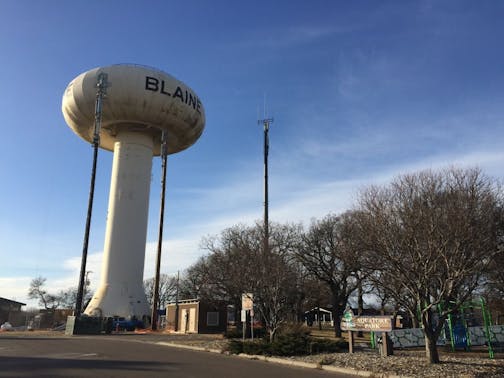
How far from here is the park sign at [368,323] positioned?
15367 millimetres

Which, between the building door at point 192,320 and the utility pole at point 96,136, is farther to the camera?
the building door at point 192,320

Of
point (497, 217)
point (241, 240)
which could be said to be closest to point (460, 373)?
point (497, 217)

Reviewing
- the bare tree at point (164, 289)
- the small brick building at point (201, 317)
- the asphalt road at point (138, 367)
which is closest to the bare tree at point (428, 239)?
the asphalt road at point (138, 367)

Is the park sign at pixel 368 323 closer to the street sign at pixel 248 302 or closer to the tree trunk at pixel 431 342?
the tree trunk at pixel 431 342

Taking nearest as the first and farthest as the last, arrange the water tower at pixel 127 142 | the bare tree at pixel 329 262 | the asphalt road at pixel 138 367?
the asphalt road at pixel 138 367 < the bare tree at pixel 329 262 < the water tower at pixel 127 142

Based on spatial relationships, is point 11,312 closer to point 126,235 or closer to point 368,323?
point 126,235

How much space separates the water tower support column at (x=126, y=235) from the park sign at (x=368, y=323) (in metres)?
25.3

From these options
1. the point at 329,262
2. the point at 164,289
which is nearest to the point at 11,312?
the point at 164,289

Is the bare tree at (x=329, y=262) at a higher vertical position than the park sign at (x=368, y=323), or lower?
higher

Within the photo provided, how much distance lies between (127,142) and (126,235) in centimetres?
874

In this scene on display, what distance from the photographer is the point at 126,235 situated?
38500 mm

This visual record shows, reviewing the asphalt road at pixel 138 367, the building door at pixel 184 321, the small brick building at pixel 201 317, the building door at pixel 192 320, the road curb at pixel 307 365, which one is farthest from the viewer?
the building door at pixel 184 321

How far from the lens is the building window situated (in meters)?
39.0

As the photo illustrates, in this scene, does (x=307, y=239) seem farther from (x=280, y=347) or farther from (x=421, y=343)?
(x=280, y=347)
